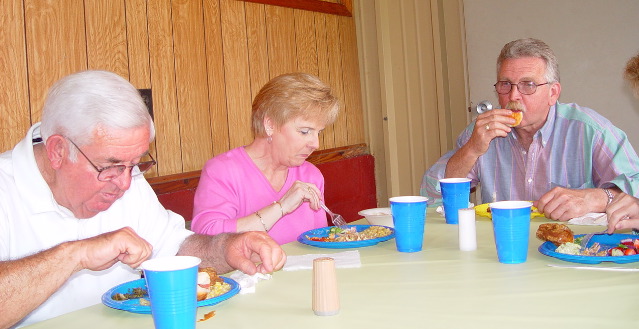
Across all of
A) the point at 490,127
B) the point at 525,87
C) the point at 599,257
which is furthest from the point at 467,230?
the point at 525,87

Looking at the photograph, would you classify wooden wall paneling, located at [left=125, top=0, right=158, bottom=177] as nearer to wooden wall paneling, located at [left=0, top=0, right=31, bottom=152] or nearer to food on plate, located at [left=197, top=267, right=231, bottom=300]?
wooden wall paneling, located at [left=0, top=0, right=31, bottom=152]

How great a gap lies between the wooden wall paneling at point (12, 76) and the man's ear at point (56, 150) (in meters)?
0.77

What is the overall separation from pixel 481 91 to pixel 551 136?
230cm

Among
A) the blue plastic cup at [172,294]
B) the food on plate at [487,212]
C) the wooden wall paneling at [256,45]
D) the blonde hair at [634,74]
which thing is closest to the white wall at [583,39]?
the wooden wall paneling at [256,45]

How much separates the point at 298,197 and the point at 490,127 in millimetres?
790

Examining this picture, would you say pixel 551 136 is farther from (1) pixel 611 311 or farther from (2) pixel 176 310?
(2) pixel 176 310

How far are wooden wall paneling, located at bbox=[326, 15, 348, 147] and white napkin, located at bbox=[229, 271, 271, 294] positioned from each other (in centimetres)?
239

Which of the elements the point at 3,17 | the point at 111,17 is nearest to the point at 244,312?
the point at 3,17

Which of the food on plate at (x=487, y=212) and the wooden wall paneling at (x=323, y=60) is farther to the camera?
the wooden wall paneling at (x=323, y=60)

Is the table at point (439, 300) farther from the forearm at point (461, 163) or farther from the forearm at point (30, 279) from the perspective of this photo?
the forearm at point (461, 163)

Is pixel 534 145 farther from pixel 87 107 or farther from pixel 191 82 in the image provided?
pixel 87 107

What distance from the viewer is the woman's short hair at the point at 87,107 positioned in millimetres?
1462

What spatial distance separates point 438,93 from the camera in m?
4.62

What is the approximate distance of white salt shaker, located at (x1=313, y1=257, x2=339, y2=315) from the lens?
1.17 metres
